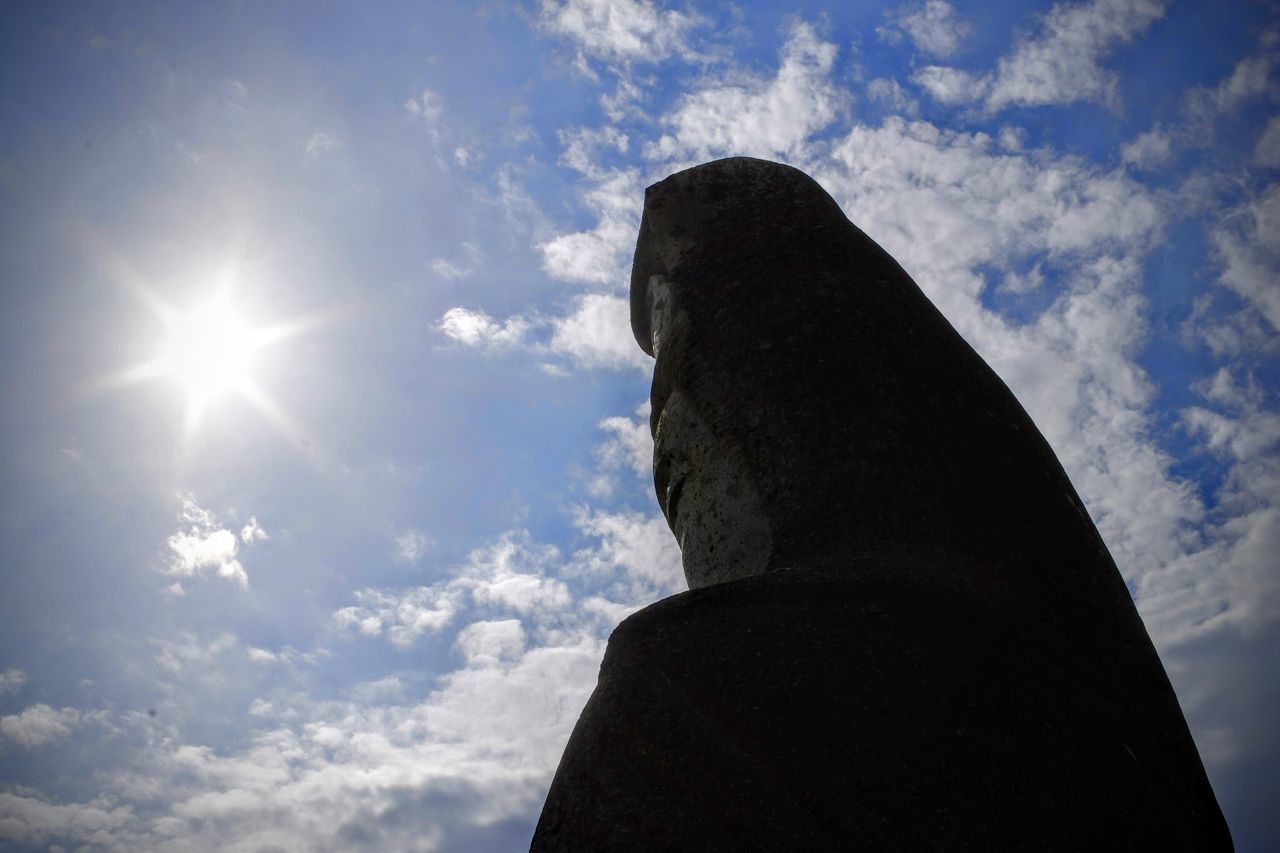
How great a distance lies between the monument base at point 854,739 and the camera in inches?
67.8

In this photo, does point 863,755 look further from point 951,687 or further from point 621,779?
point 621,779

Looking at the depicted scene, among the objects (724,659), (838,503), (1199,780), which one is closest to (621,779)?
(724,659)

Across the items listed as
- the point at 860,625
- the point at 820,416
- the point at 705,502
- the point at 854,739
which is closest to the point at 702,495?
the point at 705,502

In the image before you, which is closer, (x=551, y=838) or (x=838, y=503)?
(x=551, y=838)

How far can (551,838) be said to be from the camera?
1.82 m

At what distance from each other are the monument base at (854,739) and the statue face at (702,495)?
440 millimetres

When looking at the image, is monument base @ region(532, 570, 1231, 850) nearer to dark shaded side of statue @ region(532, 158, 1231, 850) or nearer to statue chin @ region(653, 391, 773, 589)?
dark shaded side of statue @ region(532, 158, 1231, 850)

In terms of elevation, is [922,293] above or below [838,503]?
above

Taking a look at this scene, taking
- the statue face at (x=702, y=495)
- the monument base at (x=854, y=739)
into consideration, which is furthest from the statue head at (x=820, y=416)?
the monument base at (x=854, y=739)

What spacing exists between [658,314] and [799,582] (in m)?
1.35

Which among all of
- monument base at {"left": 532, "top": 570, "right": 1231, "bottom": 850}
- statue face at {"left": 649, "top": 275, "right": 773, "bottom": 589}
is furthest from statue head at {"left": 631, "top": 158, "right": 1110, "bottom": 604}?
monument base at {"left": 532, "top": 570, "right": 1231, "bottom": 850}

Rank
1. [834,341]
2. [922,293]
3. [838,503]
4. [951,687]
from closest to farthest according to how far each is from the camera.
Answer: [951,687] < [838,503] < [834,341] < [922,293]

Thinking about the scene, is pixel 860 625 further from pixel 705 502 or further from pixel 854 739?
pixel 705 502

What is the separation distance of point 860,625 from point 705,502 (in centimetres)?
83
